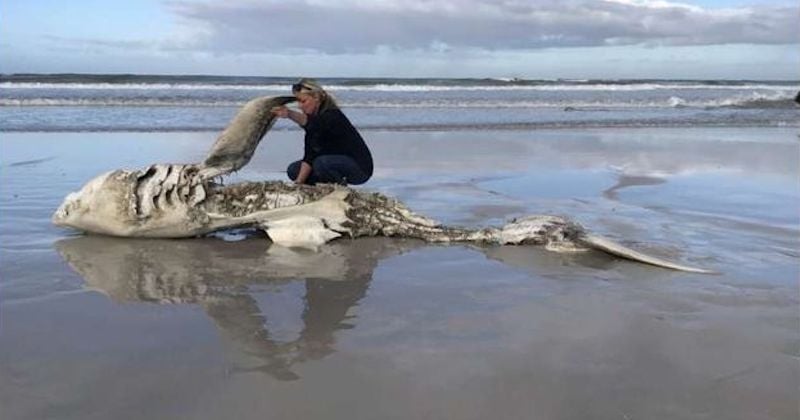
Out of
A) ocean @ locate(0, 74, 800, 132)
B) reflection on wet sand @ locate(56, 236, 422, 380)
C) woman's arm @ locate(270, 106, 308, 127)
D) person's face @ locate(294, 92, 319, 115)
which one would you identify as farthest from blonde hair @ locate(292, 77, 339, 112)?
ocean @ locate(0, 74, 800, 132)

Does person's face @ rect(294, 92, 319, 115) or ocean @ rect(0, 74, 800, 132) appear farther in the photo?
ocean @ rect(0, 74, 800, 132)

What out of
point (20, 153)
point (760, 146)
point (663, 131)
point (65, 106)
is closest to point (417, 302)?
point (20, 153)

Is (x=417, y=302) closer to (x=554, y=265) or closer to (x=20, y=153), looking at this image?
(x=554, y=265)

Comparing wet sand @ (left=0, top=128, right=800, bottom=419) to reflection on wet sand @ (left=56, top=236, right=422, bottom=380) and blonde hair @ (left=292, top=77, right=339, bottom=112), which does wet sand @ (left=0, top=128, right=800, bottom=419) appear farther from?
blonde hair @ (left=292, top=77, right=339, bottom=112)

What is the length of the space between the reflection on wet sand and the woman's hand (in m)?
1.02

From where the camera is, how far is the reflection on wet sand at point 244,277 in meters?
3.40

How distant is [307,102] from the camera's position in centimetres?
607

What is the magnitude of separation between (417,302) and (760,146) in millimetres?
11114

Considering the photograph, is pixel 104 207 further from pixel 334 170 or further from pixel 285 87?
pixel 285 87

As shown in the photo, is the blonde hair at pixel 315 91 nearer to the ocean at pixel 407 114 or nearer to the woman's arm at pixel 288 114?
the woman's arm at pixel 288 114

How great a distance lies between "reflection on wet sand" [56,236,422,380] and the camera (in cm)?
340

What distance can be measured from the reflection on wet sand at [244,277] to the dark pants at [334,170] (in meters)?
0.85

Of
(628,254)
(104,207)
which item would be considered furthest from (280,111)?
(628,254)

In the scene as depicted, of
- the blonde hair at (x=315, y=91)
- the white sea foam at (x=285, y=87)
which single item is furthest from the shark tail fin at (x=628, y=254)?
the white sea foam at (x=285, y=87)
